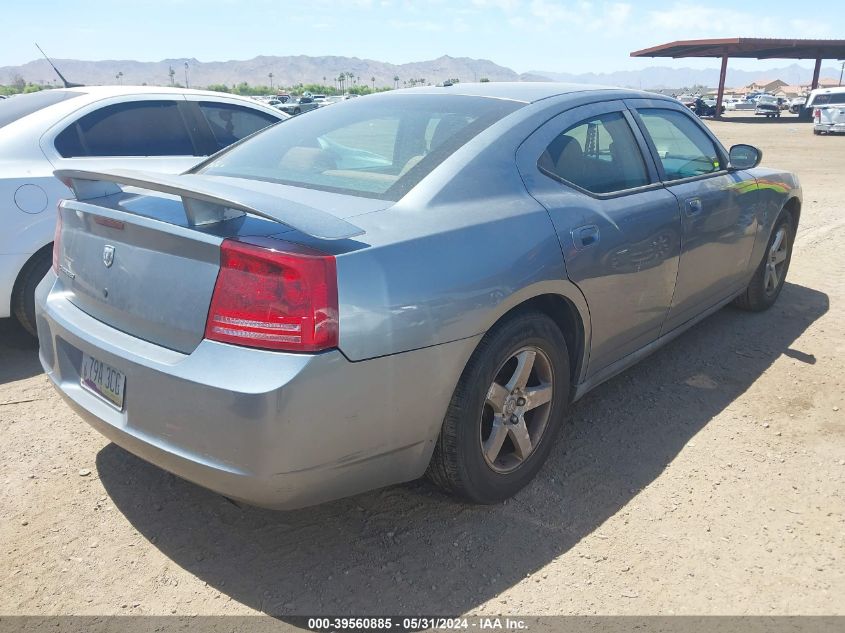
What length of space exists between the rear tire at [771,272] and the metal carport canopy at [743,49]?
37160mm

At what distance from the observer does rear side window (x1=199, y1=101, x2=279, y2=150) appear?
16.7ft

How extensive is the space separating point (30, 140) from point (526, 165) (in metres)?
3.19

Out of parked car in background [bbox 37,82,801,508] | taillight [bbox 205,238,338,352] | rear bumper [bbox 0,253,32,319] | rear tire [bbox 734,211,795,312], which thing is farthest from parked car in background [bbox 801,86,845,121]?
taillight [bbox 205,238,338,352]

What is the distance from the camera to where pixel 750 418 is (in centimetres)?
347

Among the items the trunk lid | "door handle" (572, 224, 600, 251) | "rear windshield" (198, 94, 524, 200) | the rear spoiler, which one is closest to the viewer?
the rear spoiler

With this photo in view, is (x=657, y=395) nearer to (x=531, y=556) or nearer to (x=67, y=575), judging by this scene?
(x=531, y=556)

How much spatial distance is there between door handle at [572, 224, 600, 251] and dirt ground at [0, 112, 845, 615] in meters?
0.99

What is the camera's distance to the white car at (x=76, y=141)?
3.97 metres

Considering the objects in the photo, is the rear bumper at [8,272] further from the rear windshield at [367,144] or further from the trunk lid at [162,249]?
the trunk lid at [162,249]

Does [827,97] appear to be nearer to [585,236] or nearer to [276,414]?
[585,236]

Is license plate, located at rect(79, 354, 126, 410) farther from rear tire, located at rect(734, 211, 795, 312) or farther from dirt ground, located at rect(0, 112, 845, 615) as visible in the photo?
rear tire, located at rect(734, 211, 795, 312)

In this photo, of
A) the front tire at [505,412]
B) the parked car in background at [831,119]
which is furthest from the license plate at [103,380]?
the parked car in background at [831,119]

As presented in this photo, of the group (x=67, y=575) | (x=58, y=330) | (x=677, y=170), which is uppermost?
(x=677, y=170)

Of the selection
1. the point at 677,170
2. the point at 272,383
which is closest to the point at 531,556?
the point at 272,383
